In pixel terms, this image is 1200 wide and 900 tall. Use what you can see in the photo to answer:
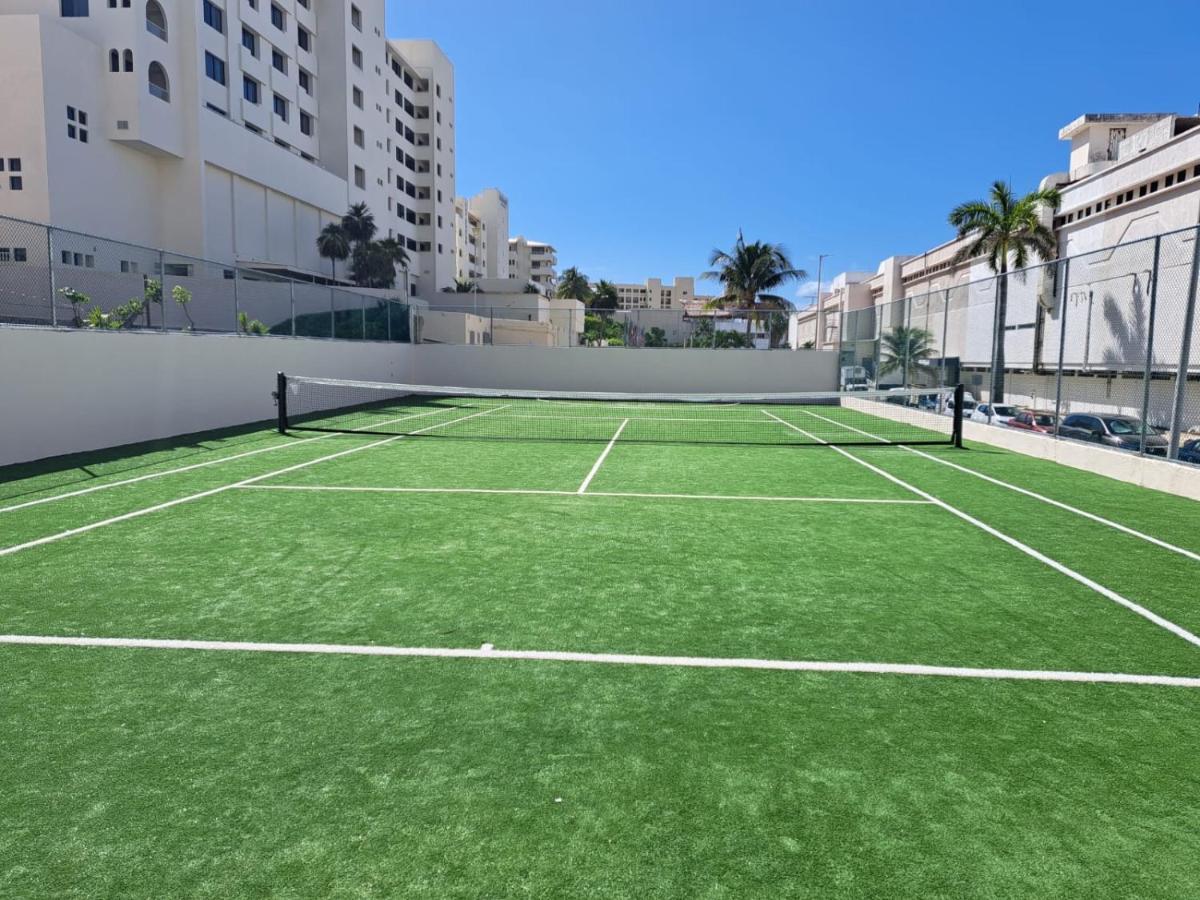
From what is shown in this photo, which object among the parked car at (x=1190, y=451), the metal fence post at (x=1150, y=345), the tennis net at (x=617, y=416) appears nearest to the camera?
the parked car at (x=1190, y=451)

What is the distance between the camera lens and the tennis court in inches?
123

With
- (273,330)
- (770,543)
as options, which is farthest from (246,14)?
(770,543)

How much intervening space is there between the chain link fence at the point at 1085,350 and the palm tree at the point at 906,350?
35 mm

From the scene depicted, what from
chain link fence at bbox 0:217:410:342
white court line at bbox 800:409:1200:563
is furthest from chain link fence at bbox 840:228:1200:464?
chain link fence at bbox 0:217:410:342

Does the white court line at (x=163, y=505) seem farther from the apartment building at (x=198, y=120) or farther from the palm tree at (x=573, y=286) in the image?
the palm tree at (x=573, y=286)

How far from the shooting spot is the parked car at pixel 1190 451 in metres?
11.5

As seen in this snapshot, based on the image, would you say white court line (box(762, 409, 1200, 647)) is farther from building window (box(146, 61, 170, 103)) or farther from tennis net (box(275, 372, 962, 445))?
building window (box(146, 61, 170, 103))

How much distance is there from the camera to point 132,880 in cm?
296

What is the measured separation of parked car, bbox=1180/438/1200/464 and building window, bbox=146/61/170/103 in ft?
163

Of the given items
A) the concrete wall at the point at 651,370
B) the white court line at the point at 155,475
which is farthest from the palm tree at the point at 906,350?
the white court line at the point at 155,475

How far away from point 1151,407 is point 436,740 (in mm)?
13091

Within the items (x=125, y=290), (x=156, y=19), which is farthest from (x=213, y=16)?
(x=125, y=290)

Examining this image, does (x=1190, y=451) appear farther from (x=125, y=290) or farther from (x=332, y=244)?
(x=332, y=244)

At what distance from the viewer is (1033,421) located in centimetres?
1647
